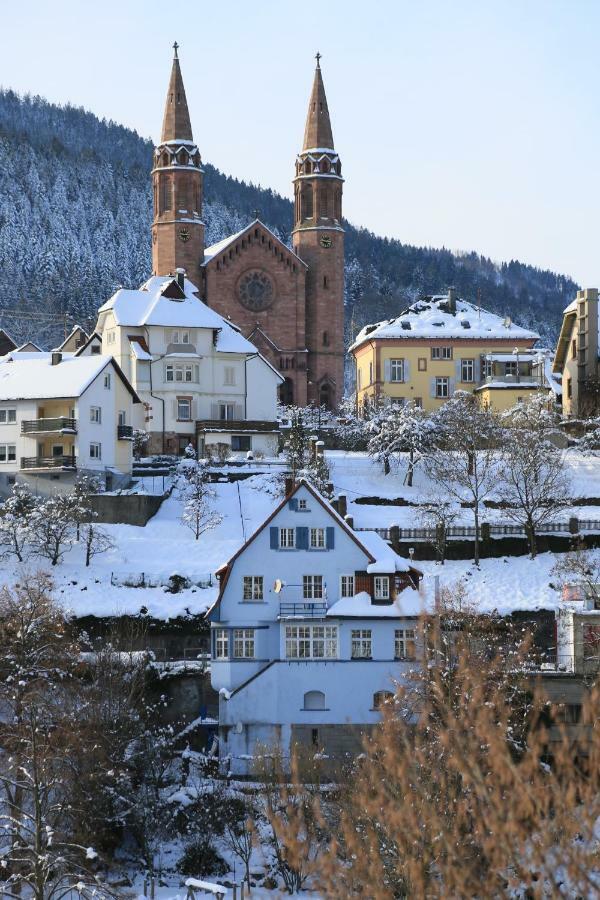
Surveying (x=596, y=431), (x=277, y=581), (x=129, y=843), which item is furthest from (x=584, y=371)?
(x=129, y=843)

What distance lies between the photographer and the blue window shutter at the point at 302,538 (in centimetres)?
5088

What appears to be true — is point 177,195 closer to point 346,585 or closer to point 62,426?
point 62,426

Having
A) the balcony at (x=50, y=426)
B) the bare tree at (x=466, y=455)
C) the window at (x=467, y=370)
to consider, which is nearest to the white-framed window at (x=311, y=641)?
the bare tree at (x=466, y=455)

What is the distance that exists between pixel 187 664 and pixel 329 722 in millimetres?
6248

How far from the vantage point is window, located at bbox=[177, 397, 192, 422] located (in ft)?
268

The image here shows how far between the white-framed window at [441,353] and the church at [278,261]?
30.4 feet

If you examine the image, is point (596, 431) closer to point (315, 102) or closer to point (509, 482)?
point (509, 482)

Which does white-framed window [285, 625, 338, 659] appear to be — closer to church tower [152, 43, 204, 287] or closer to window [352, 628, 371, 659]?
window [352, 628, 371, 659]

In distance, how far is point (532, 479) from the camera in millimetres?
64750

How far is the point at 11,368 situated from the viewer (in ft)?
239

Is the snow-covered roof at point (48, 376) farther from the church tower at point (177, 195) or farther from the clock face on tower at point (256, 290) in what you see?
the clock face on tower at point (256, 290)

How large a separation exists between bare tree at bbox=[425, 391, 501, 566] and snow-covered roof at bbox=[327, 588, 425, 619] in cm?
1182

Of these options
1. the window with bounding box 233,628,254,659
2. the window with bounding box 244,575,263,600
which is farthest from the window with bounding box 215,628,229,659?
the window with bounding box 244,575,263,600

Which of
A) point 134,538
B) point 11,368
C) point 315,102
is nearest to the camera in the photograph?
point 134,538
